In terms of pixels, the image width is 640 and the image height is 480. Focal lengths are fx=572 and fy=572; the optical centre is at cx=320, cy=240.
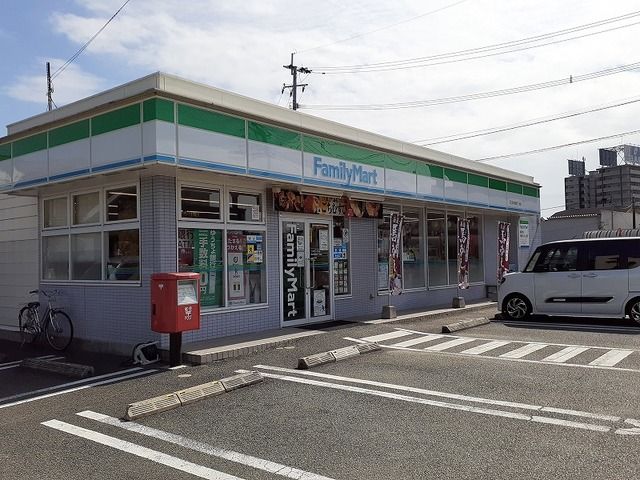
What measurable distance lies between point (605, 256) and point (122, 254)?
10329 mm

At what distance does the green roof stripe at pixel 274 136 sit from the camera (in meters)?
10.2

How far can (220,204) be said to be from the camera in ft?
35.3

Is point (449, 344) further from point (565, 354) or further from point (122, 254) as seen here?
point (122, 254)

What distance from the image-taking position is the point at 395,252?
1409cm

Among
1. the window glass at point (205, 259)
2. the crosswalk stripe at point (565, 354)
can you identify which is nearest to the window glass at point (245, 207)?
the window glass at point (205, 259)

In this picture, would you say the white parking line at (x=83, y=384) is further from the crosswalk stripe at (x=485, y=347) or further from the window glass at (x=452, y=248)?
the window glass at (x=452, y=248)

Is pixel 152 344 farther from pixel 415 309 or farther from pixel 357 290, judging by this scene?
pixel 415 309

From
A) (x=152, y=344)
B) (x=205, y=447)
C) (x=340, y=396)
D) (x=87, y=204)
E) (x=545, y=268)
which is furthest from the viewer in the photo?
(x=545, y=268)

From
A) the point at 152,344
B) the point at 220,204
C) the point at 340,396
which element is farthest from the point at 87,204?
the point at 340,396

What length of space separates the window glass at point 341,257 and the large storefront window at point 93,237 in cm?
488

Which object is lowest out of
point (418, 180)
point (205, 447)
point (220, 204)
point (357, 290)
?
point (205, 447)

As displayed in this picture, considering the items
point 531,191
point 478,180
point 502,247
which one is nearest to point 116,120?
point 478,180

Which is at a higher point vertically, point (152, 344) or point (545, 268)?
point (545, 268)

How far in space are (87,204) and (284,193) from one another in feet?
12.8
